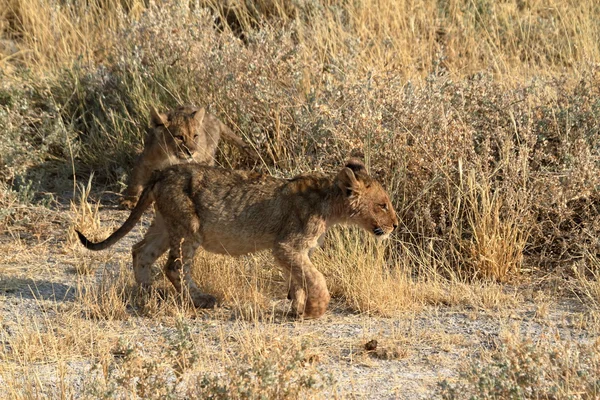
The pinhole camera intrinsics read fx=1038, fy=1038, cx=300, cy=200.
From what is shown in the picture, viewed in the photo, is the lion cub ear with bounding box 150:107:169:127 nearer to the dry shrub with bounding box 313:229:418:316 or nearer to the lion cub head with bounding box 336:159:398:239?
the dry shrub with bounding box 313:229:418:316

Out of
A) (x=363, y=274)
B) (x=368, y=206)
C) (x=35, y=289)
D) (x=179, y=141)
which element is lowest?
(x=363, y=274)

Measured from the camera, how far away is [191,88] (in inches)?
431

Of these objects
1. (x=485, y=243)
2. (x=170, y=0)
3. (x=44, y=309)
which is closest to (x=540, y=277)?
(x=485, y=243)

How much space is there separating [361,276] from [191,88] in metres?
4.01

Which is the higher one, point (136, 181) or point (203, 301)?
point (136, 181)

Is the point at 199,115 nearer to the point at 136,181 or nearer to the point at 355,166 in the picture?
the point at 136,181

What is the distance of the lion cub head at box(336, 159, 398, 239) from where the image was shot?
7.55 m

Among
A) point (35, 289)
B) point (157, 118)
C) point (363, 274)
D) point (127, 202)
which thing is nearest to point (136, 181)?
point (127, 202)

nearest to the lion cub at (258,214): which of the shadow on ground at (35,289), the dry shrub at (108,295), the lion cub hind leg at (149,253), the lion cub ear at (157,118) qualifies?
the lion cub hind leg at (149,253)

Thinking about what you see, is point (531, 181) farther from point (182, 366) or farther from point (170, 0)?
point (170, 0)

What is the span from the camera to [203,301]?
760 cm

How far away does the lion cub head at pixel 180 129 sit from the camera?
9.97 m

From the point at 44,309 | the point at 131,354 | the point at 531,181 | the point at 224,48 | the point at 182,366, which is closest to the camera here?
the point at 131,354

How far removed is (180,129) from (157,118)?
0.35m
